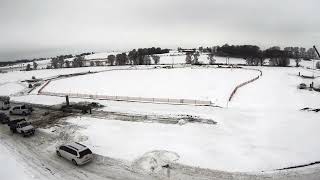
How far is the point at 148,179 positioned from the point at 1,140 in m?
20.5

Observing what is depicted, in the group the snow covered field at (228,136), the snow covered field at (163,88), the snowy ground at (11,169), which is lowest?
the snowy ground at (11,169)

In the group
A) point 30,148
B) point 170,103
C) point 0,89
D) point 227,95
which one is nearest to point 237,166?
point 30,148

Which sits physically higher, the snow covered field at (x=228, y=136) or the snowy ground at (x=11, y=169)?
the snow covered field at (x=228, y=136)

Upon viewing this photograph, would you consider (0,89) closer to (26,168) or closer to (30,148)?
(30,148)

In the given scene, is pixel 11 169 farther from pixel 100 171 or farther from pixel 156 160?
pixel 156 160

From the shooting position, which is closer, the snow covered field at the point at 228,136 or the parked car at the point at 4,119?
the snow covered field at the point at 228,136

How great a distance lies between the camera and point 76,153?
925 inches

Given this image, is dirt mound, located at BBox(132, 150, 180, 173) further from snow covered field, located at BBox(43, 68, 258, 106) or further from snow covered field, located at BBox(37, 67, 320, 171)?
snow covered field, located at BBox(43, 68, 258, 106)

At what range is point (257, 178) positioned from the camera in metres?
20.7

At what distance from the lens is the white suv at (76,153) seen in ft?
76.5

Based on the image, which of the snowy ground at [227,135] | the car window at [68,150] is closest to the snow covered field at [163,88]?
the snowy ground at [227,135]

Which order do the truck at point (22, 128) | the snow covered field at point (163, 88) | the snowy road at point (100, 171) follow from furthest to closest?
the snow covered field at point (163, 88), the truck at point (22, 128), the snowy road at point (100, 171)

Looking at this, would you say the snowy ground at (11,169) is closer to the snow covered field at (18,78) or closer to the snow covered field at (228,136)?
the snow covered field at (228,136)

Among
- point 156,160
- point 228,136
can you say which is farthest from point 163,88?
point 156,160
